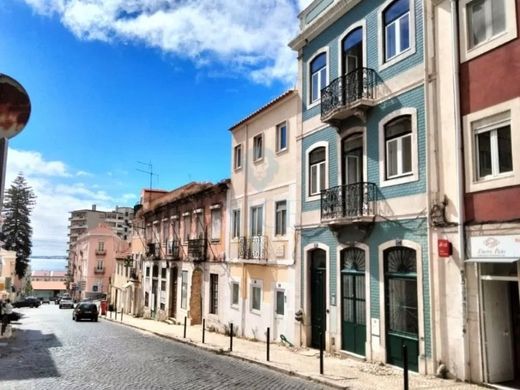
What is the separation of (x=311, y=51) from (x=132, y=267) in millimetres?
30175

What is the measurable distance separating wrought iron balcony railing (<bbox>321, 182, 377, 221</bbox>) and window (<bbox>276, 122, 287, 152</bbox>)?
14.4 ft

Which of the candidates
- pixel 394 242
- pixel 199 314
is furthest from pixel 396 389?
pixel 199 314

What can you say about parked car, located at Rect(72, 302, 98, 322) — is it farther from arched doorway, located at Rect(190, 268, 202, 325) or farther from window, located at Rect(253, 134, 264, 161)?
window, located at Rect(253, 134, 264, 161)

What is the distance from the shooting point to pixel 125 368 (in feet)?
44.2

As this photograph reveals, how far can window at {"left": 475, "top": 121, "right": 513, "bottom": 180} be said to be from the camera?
35.2ft

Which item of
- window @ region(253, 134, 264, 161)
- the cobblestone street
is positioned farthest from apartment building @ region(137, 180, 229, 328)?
the cobblestone street

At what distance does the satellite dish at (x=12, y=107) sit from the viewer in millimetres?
6613

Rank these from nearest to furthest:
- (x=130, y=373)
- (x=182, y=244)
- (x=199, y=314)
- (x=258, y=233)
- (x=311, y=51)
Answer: (x=130, y=373), (x=311, y=51), (x=258, y=233), (x=199, y=314), (x=182, y=244)

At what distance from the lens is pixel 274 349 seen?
16875mm

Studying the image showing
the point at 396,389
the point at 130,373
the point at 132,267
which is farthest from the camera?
the point at 132,267

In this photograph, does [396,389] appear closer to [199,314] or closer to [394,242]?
[394,242]

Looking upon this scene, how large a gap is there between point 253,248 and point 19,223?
6509cm

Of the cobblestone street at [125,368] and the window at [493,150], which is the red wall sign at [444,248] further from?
the cobblestone street at [125,368]

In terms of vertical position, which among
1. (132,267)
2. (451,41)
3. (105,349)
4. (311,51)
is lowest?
(105,349)
